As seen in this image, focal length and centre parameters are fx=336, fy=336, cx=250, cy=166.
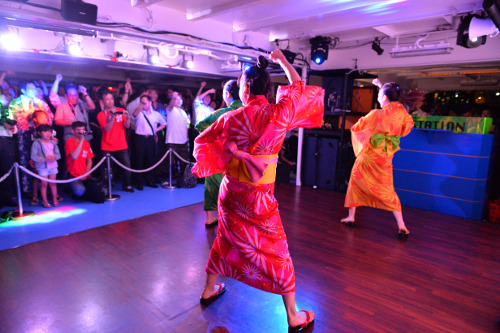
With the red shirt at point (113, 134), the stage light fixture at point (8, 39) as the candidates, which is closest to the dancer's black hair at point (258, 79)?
the stage light fixture at point (8, 39)

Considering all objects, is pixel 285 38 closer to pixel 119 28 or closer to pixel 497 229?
pixel 119 28

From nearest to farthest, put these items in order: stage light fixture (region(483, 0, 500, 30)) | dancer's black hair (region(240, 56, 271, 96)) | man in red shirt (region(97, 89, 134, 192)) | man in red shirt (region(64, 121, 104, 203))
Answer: dancer's black hair (region(240, 56, 271, 96)) → stage light fixture (region(483, 0, 500, 30)) → man in red shirt (region(64, 121, 104, 203)) → man in red shirt (region(97, 89, 134, 192))

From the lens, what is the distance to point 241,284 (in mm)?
2629

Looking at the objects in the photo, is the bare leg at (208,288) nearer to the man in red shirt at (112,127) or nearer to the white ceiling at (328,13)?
the white ceiling at (328,13)

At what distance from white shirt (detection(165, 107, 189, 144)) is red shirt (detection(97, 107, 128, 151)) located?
0.86 metres

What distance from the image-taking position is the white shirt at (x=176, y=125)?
231 inches

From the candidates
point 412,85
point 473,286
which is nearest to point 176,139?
point 473,286

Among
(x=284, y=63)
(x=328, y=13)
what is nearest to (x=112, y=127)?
(x=328, y=13)

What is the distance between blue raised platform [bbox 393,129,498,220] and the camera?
15.1 ft

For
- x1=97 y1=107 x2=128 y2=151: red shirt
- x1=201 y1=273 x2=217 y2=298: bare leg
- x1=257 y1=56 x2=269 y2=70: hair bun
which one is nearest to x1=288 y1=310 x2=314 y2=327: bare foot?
x1=201 y1=273 x2=217 y2=298: bare leg

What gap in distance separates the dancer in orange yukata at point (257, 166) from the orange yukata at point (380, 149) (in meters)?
1.96

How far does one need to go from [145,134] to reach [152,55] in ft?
4.72

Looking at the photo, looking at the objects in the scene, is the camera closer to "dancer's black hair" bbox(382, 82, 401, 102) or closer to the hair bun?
the hair bun

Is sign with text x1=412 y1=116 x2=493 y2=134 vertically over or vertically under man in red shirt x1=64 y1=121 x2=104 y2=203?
over
